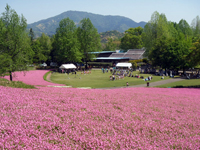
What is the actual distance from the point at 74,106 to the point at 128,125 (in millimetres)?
3812

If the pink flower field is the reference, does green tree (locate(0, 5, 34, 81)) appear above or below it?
above

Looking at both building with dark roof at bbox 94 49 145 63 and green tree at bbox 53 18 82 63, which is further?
building with dark roof at bbox 94 49 145 63

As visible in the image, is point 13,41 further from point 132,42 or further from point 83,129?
point 132,42

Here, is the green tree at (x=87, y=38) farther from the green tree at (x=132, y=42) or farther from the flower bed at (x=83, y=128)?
the flower bed at (x=83, y=128)

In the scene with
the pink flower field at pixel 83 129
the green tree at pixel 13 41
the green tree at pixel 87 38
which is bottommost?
the pink flower field at pixel 83 129

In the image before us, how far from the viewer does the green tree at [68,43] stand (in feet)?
261

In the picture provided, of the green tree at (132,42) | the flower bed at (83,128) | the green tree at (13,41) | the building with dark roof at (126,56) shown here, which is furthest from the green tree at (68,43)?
the flower bed at (83,128)

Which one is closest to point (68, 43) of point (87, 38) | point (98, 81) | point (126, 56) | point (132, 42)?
point (87, 38)

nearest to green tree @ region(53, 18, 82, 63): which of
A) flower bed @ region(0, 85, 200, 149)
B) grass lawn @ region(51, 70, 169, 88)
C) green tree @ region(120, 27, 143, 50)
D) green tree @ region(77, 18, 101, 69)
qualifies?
green tree @ region(77, 18, 101, 69)

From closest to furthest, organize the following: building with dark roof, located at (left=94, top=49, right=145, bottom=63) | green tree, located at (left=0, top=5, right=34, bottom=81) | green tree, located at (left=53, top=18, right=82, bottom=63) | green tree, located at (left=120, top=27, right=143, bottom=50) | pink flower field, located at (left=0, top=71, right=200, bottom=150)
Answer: pink flower field, located at (left=0, top=71, right=200, bottom=150)
green tree, located at (left=0, top=5, right=34, bottom=81)
green tree, located at (left=53, top=18, right=82, bottom=63)
building with dark roof, located at (left=94, top=49, right=145, bottom=63)
green tree, located at (left=120, top=27, right=143, bottom=50)

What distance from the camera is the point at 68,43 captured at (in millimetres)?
80750

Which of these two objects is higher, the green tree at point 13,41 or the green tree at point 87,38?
the green tree at point 87,38

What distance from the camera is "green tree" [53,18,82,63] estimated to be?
79438mm

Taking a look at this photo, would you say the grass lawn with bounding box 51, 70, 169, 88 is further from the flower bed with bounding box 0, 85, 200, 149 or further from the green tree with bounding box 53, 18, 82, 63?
the green tree with bounding box 53, 18, 82, 63
